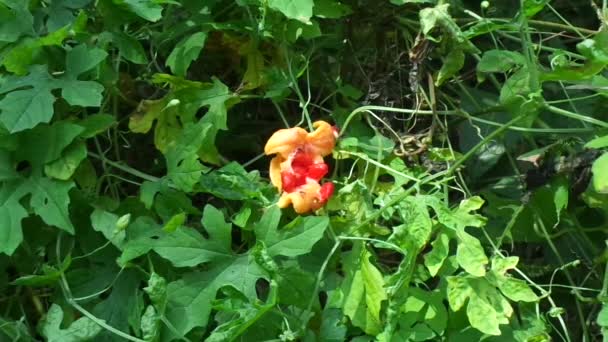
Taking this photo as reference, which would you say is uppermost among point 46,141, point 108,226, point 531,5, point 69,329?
point 531,5

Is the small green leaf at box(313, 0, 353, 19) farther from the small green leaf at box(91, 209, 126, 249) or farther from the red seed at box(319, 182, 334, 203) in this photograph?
the small green leaf at box(91, 209, 126, 249)

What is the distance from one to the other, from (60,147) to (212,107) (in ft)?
0.74

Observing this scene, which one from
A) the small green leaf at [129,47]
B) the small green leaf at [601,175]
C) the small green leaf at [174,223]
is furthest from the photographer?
the small green leaf at [129,47]

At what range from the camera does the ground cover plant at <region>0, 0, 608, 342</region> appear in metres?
1.30

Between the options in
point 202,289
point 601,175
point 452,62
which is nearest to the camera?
point 601,175

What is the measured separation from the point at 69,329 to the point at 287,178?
368mm

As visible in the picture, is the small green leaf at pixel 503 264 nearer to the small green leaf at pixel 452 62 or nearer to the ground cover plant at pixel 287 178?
the ground cover plant at pixel 287 178

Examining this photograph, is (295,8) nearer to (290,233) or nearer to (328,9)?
(328,9)

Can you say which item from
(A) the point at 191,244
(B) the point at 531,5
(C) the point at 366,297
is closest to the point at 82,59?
(A) the point at 191,244

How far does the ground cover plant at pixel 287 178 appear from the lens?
Result: 1.30 meters

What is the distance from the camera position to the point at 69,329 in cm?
136

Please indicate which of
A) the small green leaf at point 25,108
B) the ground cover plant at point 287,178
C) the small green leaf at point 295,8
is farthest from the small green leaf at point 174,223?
the small green leaf at point 295,8

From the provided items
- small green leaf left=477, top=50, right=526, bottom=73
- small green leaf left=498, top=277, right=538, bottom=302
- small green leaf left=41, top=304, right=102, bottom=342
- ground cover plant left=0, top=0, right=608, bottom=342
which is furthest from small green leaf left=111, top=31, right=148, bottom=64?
small green leaf left=498, top=277, right=538, bottom=302

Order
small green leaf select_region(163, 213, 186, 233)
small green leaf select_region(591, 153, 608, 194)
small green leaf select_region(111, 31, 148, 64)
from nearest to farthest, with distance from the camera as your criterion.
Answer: small green leaf select_region(591, 153, 608, 194), small green leaf select_region(163, 213, 186, 233), small green leaf select_region(111, 31, 148, 64)
